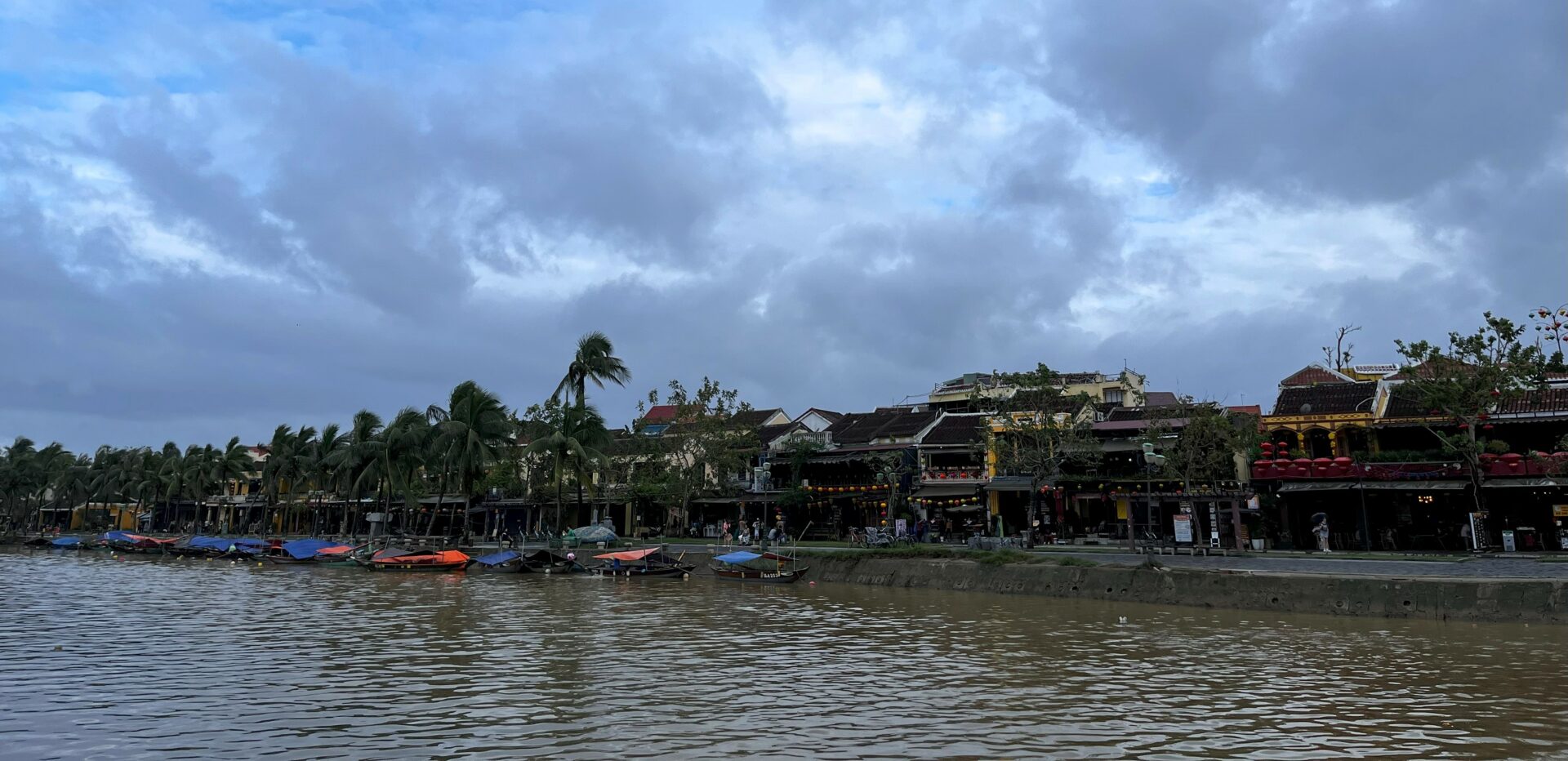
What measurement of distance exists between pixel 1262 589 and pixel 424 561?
37.2 meters

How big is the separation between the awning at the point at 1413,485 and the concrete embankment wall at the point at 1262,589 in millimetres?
17876

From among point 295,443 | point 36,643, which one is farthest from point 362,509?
point 36,643

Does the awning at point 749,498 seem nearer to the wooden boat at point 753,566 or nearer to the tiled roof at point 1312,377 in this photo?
the wooden boat at point 753,566

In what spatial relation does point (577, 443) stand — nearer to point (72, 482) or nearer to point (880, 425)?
point (880, 425)

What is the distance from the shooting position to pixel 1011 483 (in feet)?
170

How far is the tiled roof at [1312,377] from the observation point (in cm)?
5481

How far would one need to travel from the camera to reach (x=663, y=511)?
7206 cm

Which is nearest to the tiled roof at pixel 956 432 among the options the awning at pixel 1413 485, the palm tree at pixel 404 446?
the awning at pixel 1413 485

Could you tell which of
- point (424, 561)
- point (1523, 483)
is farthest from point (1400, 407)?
point (424, 561)

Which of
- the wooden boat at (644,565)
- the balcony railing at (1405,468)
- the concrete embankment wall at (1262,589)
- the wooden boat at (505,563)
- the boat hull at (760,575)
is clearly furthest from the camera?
the wooden boat at (505,563)

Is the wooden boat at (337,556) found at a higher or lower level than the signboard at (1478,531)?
lower

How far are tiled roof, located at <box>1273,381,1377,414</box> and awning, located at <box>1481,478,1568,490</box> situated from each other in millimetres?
8057

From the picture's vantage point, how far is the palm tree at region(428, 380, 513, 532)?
5800 centimetres

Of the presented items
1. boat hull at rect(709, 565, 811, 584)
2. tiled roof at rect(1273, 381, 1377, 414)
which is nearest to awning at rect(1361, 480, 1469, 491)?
tiled roof at rect(1273, 381, 1377, 414)
